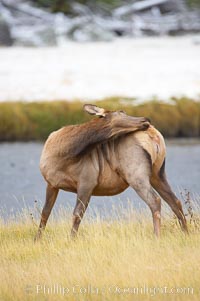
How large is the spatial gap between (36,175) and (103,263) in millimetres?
10327

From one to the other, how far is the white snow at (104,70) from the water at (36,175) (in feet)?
10.1

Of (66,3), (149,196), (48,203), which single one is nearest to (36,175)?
(48,203)

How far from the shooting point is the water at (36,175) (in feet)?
45.5

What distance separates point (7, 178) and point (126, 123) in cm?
874

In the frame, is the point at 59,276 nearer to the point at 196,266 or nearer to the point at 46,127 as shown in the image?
the point at 196,266

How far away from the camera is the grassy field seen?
6.92 metres

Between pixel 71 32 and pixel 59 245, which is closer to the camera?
pixel 59 245

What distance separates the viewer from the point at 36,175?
1781 centimetres

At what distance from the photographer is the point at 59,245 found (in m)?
8.41

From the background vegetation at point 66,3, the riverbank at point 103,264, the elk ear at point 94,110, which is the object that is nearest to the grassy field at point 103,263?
the riverbank at point 103,264

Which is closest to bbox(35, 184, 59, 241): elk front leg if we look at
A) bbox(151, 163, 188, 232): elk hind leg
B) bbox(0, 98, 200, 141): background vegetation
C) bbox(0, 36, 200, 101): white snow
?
bbox(151, 163, 188, 232): elk hind leg

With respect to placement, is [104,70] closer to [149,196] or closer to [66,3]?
[66,3]

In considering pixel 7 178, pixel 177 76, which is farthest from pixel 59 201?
pixel 177 76

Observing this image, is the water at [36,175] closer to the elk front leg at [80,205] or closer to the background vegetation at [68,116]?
the background vegetation at [68,116]
